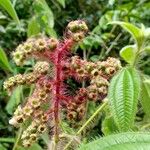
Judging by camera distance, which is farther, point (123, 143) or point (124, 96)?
point (124, 96)

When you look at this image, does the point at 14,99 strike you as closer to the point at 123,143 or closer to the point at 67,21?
the point at 67,21

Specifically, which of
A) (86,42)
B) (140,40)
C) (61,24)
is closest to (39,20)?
(86,42)

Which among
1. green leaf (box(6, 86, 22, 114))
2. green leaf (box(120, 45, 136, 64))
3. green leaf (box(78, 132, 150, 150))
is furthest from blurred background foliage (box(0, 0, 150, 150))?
green leaf (box(78, 132, 150, 150))

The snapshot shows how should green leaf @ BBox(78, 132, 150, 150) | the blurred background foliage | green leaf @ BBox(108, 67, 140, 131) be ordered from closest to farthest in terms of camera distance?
green leaf @ BBox(78, 132, 150, 150)
green leaf @ BBox(108, 67, 140, 131)
the blurred background foliage

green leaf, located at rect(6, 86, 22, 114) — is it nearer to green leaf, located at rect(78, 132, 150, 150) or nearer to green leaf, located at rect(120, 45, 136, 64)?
green leaf, located at rect(120, 45, 136, 64)

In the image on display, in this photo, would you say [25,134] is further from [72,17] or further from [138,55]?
[72,17]

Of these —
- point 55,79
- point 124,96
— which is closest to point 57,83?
point 55,79

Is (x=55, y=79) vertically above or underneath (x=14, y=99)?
above
